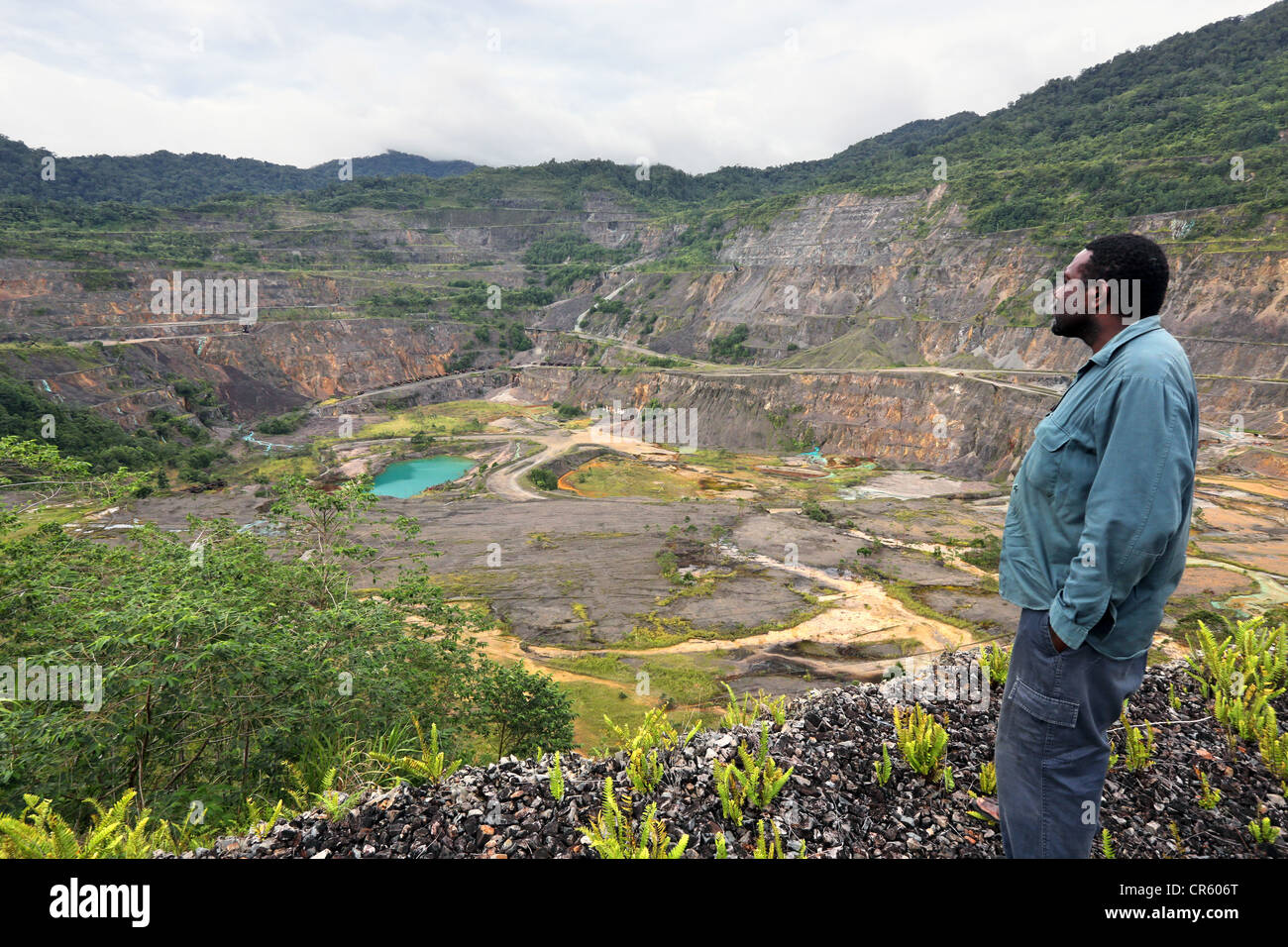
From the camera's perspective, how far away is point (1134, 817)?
14.9 ft

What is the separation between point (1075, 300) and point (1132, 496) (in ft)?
3.62

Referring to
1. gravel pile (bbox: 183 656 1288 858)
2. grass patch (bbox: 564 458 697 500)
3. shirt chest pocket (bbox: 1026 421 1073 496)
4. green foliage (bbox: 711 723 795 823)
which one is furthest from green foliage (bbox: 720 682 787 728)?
grass patch (bbox: 564 458 697 500)

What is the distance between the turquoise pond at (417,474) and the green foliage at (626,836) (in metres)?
47.7

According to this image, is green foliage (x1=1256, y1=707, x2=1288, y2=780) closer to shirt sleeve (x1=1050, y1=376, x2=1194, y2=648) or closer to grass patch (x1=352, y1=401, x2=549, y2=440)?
shirt sleeve (x1=1050, y1=376, x2=1194, y2=648)

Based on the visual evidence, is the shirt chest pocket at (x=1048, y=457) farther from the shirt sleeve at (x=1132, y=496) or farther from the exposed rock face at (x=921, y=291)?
the exposed rock face at (x=921, y=291)

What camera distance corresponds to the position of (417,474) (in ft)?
175

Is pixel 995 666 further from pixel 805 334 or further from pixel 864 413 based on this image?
pixel 805 334

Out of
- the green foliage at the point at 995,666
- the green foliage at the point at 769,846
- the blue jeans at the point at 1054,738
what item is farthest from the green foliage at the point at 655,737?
the green foliage at the point at 995,666

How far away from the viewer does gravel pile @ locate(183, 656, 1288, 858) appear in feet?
14.4

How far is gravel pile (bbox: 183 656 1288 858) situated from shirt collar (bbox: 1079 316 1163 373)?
3.50 metres

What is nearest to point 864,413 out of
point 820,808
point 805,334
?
point 805,334

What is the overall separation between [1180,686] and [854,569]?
74.5 feet
